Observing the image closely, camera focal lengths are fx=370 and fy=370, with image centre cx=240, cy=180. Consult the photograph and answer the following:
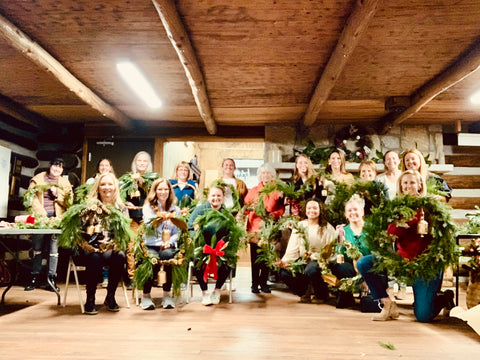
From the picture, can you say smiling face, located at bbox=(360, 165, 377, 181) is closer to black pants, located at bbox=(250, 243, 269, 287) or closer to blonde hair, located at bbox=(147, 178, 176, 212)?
black pants, located at bbox=(250, 243, 269, 287)

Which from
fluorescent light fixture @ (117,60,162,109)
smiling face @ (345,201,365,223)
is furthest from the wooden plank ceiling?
smiling face @ (345,201,365,223)

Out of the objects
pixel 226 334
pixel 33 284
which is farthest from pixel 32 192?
pixel 226 334

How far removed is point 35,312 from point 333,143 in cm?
584

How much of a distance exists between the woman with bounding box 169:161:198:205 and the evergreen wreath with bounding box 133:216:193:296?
1.37 metres

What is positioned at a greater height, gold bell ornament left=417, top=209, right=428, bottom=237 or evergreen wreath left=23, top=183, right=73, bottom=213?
evergreen wreath left=23, top=183, right=73, bottom=213

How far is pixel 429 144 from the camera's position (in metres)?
7.45

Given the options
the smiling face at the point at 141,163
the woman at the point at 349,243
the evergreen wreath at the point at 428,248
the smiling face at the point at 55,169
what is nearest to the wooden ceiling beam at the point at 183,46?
the smiling face at the point at 141,163

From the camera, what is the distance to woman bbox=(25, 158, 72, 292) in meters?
5.04

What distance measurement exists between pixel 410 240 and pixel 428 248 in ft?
0.56

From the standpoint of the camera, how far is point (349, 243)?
165 inches

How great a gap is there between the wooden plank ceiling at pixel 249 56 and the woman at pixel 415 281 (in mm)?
1691

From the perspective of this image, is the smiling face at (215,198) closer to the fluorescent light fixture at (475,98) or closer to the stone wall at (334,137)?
the stone wall at (334,137)

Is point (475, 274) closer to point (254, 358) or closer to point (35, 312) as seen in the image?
point (254, 358)

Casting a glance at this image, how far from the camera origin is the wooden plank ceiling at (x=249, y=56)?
367 cm
